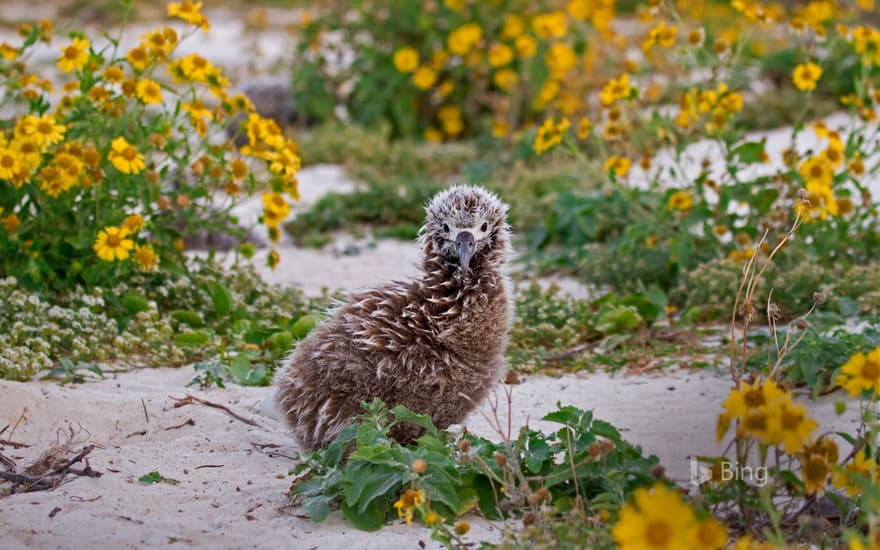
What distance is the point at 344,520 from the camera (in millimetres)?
3979

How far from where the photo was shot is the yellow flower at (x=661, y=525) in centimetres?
255

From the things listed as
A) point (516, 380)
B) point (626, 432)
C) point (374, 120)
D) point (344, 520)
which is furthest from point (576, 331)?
point (374, 120)

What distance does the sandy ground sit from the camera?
3797 mm

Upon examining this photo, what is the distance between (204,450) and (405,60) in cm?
761

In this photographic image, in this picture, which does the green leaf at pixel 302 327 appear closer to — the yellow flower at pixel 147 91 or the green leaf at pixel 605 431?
the yellow flower at pixel 147 91

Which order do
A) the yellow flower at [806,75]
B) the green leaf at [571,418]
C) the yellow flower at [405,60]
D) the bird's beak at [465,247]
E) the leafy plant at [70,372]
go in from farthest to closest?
the yellow flower at [405,60]
the yellow flower at [806,75]
the leafy plant at [70,372]
the bird's beak at [465,247]
the green leaf at [571,418]

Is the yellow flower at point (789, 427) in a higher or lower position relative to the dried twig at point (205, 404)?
higher

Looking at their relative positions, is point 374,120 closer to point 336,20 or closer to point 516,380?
point 336,20

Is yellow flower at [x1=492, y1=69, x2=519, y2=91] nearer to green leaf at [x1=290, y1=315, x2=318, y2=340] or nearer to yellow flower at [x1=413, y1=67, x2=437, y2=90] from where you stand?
yellow flower at [x1=413, y1=67, x2=437, y2=90]

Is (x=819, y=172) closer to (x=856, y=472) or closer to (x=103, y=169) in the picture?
(x=856, y=472)

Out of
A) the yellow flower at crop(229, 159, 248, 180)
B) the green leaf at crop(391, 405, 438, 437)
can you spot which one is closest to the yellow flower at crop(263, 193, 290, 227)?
the yellow flower at crop(229, 159, 248, 180)

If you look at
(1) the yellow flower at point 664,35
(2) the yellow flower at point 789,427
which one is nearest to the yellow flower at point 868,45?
(1) the yellow flower at point 664,35

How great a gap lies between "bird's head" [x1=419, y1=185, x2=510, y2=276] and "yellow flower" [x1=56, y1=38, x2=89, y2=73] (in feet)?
8.28

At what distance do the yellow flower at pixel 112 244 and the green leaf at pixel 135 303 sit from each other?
288mm
